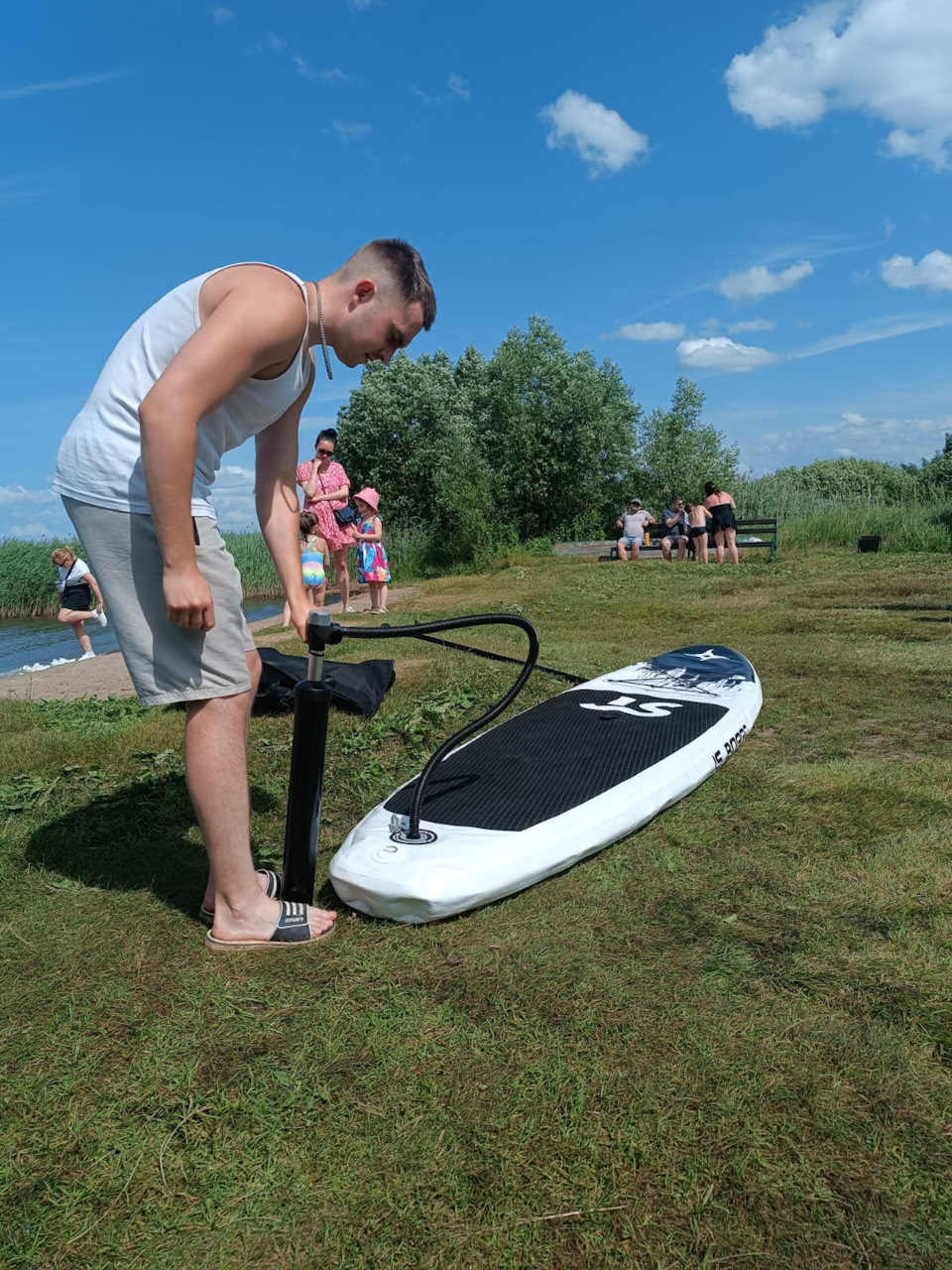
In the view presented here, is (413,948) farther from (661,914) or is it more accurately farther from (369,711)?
(369,711)

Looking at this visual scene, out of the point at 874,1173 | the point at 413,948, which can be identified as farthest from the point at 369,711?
the point at 874,1173

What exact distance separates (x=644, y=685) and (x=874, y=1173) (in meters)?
3.24

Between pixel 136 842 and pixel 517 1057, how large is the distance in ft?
6.58

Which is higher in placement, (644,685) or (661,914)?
Answer: (644,685)

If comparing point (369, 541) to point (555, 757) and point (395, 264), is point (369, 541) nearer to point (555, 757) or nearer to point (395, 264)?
point (555, 757)

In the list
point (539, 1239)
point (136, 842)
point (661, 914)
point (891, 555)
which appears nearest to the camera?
point (539, 1239)

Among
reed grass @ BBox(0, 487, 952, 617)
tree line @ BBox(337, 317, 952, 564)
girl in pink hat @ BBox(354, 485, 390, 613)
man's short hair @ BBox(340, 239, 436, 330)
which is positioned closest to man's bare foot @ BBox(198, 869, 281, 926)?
man's short hair @ BBox(340, 239, 436, 330)

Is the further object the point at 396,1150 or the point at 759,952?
the point at 759,952

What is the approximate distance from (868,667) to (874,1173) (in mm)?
5021

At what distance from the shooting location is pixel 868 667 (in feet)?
20.2

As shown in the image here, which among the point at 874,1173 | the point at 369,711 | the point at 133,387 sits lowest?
the point at 874,1173

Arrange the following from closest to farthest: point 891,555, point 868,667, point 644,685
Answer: point 644,685
point 868,667
point 891,555

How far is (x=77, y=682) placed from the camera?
303 inches

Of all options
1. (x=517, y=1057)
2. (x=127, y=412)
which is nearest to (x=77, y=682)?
(x=127, y=412)
